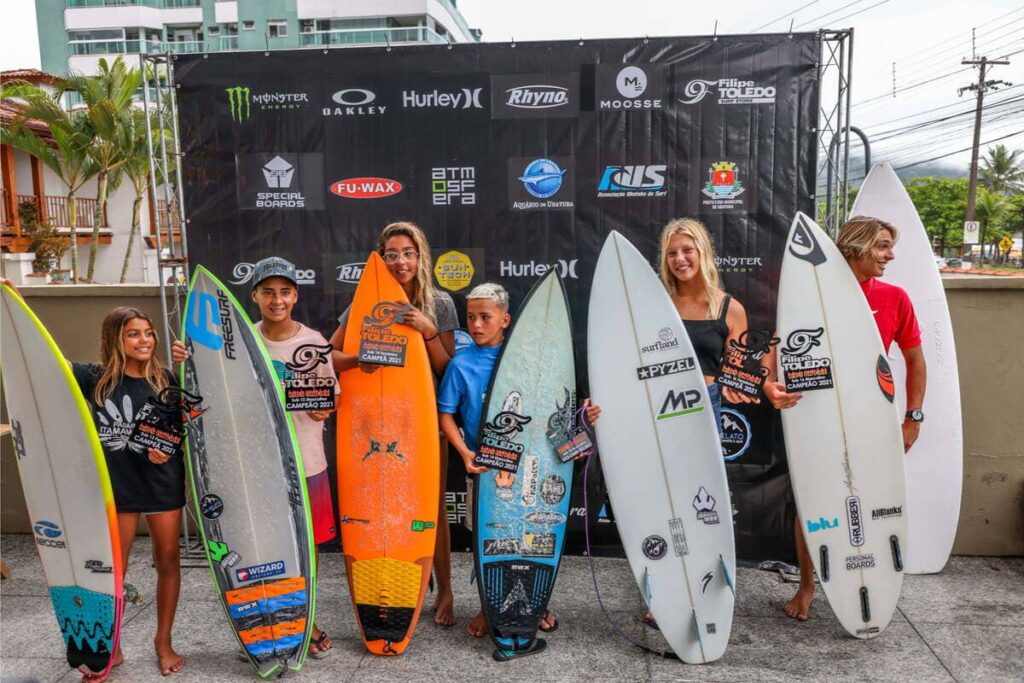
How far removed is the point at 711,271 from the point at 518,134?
122 cm

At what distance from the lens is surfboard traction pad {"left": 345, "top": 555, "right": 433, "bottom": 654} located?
2836 mm

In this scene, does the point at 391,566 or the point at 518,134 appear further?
the point at 518,134

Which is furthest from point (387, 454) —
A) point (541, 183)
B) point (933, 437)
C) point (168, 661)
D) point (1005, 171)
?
point (1005, 171)

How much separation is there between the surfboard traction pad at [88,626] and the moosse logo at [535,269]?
84.3 inches

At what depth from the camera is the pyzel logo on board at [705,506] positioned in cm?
285

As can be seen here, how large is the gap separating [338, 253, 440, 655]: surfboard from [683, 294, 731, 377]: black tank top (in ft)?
3.55

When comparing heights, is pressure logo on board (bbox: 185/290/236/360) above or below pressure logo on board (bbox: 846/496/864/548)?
above

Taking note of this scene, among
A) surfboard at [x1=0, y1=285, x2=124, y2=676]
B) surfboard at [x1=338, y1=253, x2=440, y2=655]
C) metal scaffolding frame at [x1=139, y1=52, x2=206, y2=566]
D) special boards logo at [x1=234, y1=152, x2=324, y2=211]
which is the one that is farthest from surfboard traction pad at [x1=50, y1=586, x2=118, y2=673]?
special boards logo at [x1=234, y1=152, x2=324, y2=211]

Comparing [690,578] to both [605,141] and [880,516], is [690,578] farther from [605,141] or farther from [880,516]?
[605,141]

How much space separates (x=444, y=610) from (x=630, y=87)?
8.21 feet

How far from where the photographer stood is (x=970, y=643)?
9.33 feet

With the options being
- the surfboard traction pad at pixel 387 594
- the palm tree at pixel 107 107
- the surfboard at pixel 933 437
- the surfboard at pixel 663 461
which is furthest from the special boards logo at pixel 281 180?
the palm tree at pixel 107 107

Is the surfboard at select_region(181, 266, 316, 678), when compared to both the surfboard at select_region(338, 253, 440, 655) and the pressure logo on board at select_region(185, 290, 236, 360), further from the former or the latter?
the surfboard at select_region(338, 253, 440, 655)

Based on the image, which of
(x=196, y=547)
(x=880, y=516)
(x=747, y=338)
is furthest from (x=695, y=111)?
(x=196, y=547)
